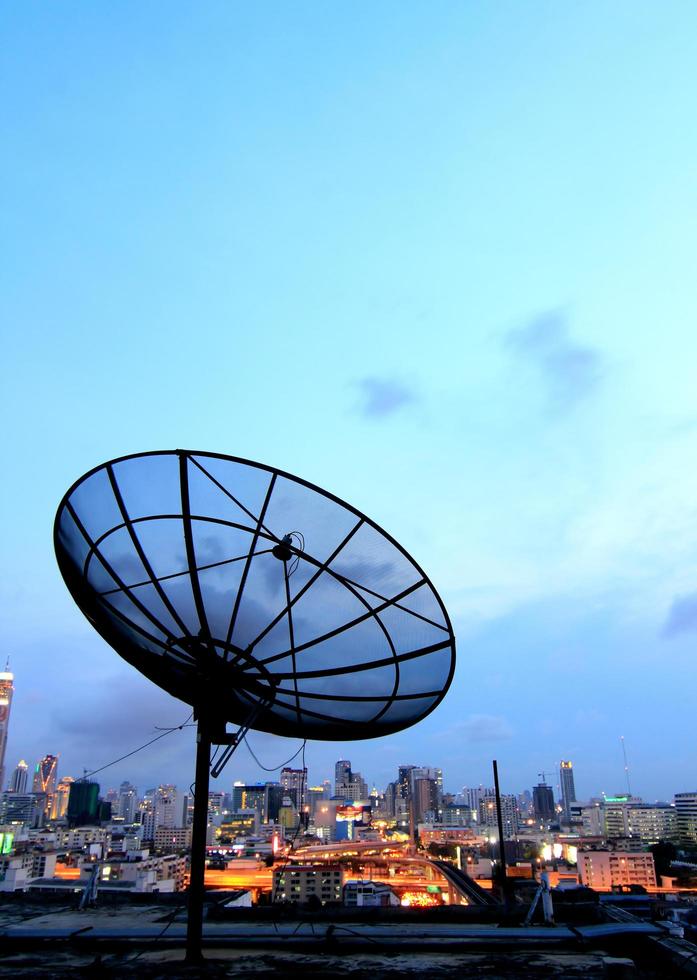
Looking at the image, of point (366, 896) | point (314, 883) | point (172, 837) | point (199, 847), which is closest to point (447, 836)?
point (172, 837)

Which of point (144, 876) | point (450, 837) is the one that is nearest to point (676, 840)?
point (450, 837)

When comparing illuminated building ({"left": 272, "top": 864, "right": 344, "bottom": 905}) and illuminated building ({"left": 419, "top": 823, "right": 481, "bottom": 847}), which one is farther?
illuminated building ({"left": 419, "top": 823, "right": 481, "bottom": 847})

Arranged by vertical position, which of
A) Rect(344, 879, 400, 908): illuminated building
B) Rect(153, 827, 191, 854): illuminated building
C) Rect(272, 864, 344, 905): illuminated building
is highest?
Rect(344, 879, 400, 908): illuminated building

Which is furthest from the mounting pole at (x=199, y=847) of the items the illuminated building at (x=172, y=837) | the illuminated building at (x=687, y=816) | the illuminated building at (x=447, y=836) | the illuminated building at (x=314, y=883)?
the illuminated building at (x=687, y=816)

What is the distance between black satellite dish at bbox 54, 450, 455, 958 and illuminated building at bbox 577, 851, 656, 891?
321ft

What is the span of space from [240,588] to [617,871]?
103 meters

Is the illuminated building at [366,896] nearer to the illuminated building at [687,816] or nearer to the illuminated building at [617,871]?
the illuminated building at [617,871]

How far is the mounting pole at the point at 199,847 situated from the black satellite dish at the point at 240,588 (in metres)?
0.03

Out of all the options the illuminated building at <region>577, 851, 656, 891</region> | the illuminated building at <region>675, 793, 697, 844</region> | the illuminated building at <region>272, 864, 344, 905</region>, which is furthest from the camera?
the illuminated building at <region>675, 793, 697, 844</region>

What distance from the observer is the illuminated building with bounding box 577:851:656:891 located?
88.6 metres

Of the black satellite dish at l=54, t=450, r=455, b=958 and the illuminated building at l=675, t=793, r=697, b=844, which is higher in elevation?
the black satellite dish at l=54, t=450, r=455, b=958

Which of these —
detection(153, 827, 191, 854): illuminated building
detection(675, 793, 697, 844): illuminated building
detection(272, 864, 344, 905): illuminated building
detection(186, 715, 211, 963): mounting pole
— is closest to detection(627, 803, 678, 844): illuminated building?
detection(675, 793, 697, 844): illuminated building

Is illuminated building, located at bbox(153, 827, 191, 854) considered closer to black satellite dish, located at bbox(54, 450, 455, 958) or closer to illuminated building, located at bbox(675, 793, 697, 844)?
illuminated building, located at bbox(675, 793, 697, 844)

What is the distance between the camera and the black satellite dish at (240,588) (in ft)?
28.4
